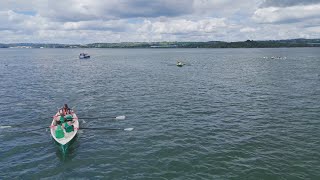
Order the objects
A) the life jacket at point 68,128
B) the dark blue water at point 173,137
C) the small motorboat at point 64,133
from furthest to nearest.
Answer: the life jacket at point 68,128 → the small motorboat at point 64,133 → the dark blue water at point 173,137

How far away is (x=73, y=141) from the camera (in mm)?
34062

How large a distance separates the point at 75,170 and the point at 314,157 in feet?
78.5

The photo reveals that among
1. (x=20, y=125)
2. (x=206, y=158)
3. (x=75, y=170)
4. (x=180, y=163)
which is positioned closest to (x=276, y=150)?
(x=206, y=158)

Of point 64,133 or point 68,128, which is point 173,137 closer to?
point 68,128

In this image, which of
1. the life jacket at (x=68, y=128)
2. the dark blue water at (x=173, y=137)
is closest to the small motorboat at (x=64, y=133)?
the life jacket at (x=68, y=128)

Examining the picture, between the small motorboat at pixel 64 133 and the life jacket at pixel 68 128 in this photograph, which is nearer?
the small motorboat at pixel 64 133

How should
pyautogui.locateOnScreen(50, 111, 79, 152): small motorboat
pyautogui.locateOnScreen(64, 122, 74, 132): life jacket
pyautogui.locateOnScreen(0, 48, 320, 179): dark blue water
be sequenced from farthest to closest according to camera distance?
pyautogui.locateOnScreen(64, 122, 74, 132): life jacket < pyautogui.locateOnScreen(50, 111, 79, 152): small motorboat < pyautogui.locateOnScreen(0, 48, 320, 179): dark blue water

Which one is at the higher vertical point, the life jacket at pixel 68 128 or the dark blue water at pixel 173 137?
the life jacket at pixel 68 128

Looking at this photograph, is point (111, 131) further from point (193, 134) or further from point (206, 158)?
point (206, 158)

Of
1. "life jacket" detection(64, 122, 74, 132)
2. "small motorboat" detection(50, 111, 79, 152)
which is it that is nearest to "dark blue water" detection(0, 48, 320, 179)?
"small motorboat" detection(50, 111, 79, 152)

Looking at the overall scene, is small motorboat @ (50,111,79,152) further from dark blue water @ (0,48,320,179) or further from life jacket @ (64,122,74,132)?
dark blue water @ (0,48,320,179)

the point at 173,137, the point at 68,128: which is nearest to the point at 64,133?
the point at 68,128

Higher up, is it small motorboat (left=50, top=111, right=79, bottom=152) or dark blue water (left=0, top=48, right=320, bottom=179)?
small motorboat (left=50, top=111, right=79, bottom=152)

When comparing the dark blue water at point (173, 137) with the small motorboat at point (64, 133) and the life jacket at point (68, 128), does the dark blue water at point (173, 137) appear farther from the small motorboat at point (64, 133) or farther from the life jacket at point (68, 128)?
the life jacket at point (68, 128)
